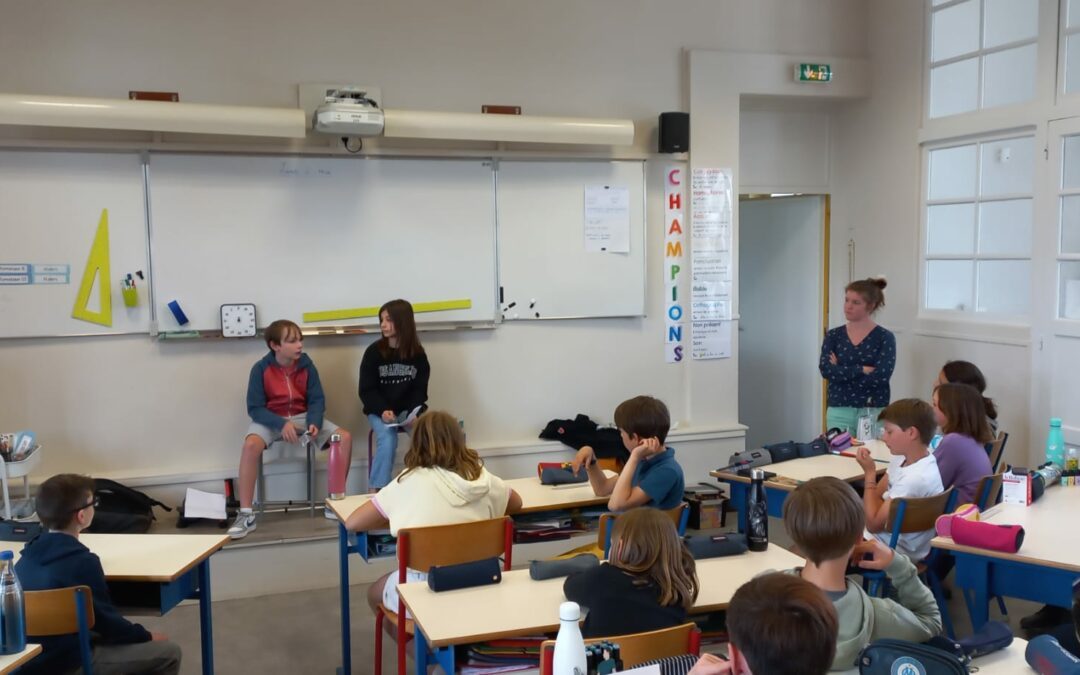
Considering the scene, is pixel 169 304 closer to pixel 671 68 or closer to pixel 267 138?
pixel 267 138

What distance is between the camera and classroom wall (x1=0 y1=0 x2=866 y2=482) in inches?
197

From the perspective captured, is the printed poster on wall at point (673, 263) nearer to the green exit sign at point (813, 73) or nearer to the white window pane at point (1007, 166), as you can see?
the green exit sign at point (813, 73)

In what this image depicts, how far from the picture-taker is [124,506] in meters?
4.86

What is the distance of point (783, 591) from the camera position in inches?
65.4

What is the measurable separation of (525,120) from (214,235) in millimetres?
1913

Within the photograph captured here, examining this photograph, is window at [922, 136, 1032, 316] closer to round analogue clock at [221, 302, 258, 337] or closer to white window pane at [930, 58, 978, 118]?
white window pane at [930, 58, 978, 118]

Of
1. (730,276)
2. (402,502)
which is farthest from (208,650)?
(730,276)

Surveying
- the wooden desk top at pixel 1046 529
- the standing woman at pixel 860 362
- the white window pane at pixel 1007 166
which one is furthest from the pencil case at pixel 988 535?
the white window pane at pixel 1007 166

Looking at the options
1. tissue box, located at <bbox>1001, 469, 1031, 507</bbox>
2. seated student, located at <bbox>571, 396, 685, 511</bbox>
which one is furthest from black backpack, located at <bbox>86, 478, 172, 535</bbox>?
tissue box, located at <bbox>1001, 469, 1031, 507</bbox>

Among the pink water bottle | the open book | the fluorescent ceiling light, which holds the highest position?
the fluorescent ceiling light

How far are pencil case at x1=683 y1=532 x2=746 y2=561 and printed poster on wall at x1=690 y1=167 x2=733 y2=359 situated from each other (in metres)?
3.29

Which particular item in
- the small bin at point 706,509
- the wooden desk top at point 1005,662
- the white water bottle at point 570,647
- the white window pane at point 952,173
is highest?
the white window pane at point 952,173

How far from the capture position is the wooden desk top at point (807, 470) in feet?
13.1

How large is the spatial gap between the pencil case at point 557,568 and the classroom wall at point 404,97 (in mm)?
2981
